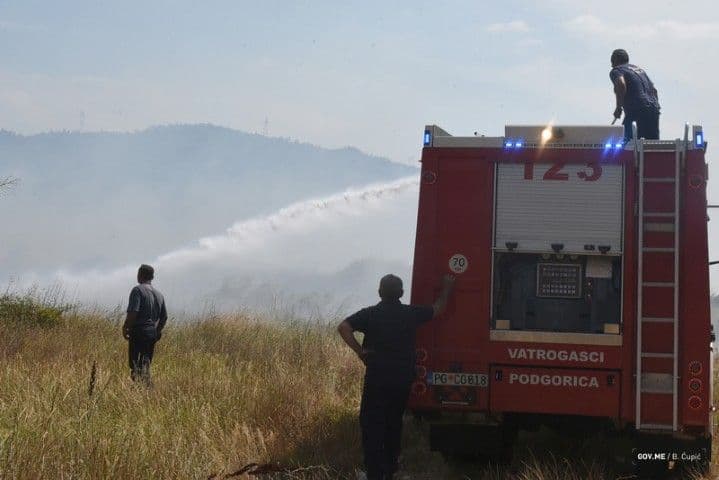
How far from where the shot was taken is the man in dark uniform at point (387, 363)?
841 cm

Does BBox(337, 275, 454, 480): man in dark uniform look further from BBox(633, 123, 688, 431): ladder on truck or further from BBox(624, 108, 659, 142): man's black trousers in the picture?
BBox(624, 108, 659, 142): man's black trousers

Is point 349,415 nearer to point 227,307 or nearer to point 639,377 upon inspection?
point 639,377

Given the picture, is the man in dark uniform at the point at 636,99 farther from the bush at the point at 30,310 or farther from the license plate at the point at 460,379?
the bush at the point at 30,310

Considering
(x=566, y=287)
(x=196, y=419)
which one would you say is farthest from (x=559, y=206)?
(x=196, y=419)

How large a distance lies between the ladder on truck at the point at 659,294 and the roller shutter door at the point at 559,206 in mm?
230

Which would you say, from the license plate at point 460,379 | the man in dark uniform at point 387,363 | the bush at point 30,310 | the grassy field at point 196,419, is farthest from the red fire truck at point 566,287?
the bush at point 30,310

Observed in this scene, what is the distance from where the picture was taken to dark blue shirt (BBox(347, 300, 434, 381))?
27.5ft

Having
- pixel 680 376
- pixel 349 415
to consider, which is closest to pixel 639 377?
pixel 680 376

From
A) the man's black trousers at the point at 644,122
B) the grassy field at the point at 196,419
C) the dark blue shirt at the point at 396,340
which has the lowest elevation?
the grassy field at the point at 196,419

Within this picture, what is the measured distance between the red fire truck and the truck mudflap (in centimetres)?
1

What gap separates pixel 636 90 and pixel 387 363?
4.05m

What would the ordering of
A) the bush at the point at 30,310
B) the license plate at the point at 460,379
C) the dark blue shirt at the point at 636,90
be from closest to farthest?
the license plate at the point at 460,379
the dark blue shirt at the point at 636,90
the bush at the point at 30,310

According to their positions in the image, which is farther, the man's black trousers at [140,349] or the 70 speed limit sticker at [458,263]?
the man's black trousers at [140,349]

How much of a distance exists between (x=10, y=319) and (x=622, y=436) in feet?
37.6
